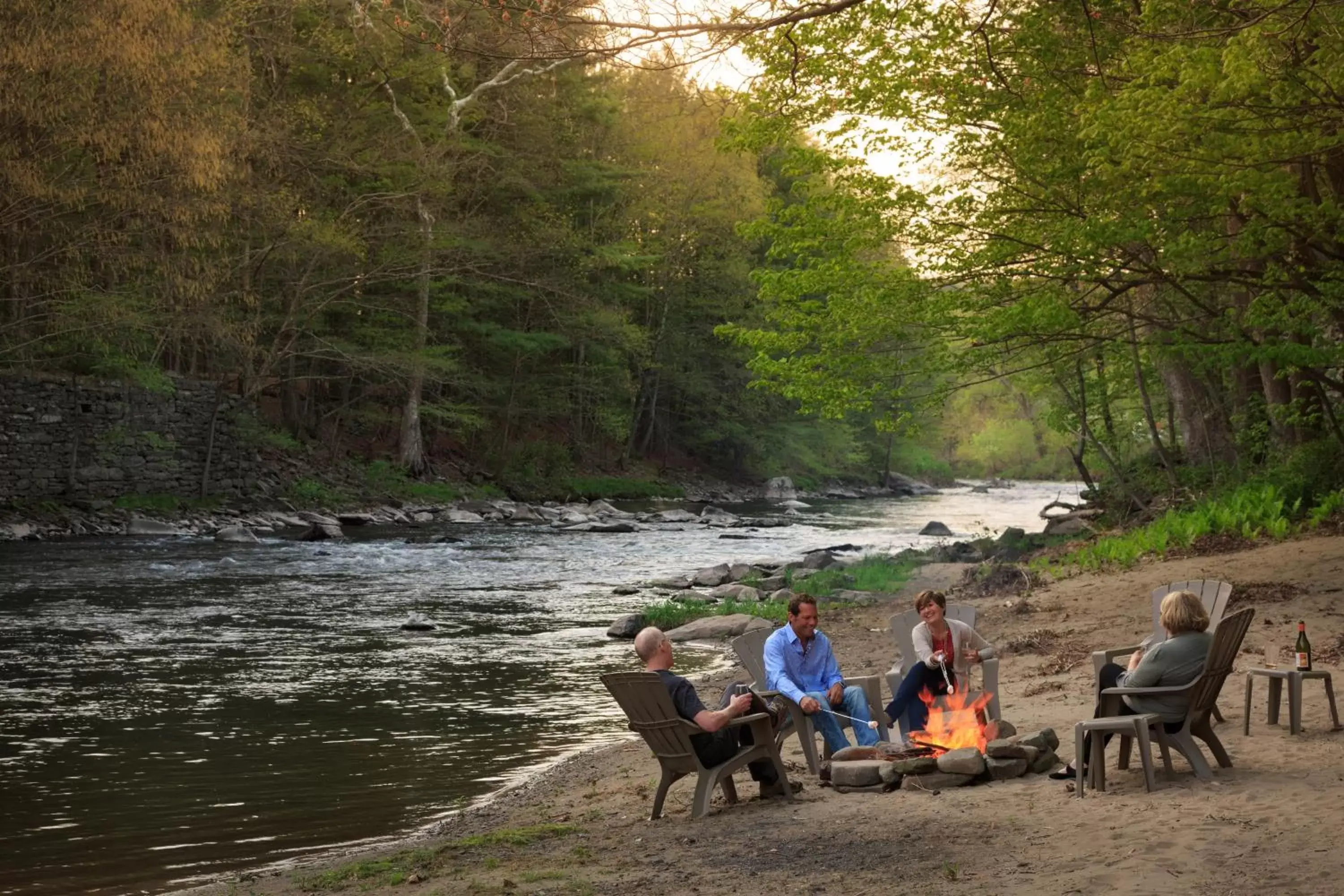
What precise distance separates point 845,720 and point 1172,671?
76.4 inches

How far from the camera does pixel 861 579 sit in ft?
59.6

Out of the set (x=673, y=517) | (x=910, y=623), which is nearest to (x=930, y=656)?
(x=910, y=623)

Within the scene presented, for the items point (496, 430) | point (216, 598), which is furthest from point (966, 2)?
point (496, 430)

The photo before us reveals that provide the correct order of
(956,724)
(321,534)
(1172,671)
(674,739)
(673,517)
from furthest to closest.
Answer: (673,517) → (321,534) → (956,724) → (674,739) → (1172,671)

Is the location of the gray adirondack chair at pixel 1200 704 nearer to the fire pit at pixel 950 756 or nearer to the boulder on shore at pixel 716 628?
the fire pit at pixel 950 756

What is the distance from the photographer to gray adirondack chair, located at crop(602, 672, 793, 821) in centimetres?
670

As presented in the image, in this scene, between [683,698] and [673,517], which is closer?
[683,698]

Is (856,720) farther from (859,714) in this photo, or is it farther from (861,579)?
(861,579)

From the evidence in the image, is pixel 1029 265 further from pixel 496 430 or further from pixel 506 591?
pixel 496 430

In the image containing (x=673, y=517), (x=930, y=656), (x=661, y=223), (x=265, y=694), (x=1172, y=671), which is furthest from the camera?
(x=661, y=223)

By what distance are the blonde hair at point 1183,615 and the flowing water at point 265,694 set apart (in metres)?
4.16

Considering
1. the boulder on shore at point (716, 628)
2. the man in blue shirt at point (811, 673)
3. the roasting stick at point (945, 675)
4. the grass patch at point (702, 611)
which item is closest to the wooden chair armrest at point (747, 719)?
the man in blue shirt at point (811, 673)

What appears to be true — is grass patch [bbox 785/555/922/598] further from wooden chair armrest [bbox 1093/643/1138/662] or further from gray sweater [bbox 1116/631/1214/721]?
gray sweater [bbox 1116/631/1214/721]

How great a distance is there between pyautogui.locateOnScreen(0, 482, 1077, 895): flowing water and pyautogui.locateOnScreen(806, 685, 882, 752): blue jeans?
88.1 inches
